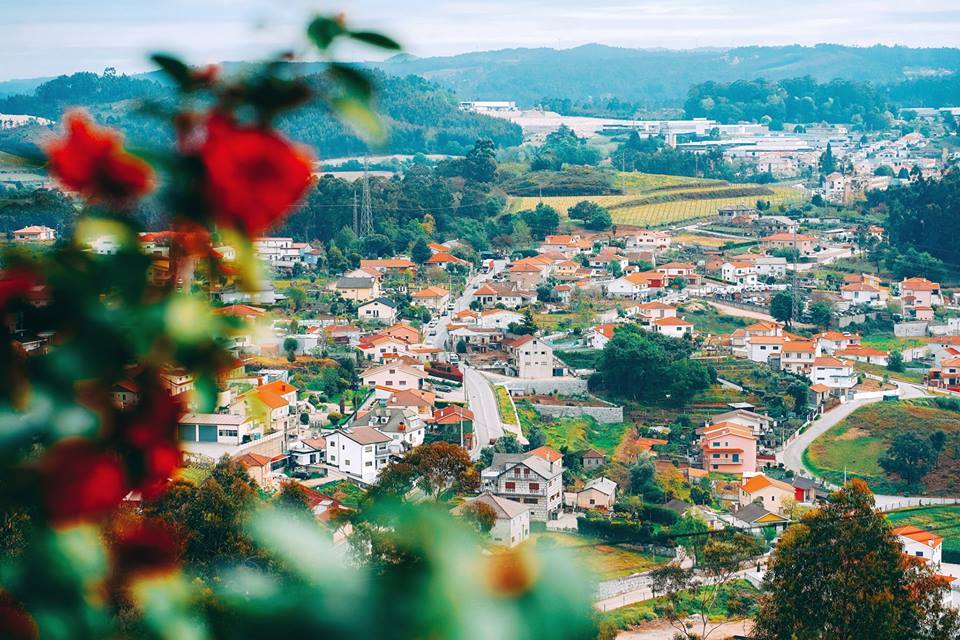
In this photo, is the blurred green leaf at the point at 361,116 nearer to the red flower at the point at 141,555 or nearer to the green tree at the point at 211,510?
the red flower at the point at 141,555

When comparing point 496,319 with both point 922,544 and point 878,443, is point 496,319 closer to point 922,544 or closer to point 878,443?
point 878,443

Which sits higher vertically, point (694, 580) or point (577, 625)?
point (577, 625)

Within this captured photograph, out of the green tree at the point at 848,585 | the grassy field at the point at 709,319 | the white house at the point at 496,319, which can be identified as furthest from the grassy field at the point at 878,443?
the white house at the point at 496,319

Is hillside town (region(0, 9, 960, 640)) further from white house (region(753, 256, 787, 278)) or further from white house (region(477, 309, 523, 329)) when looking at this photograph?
white house (region(477, 309, 523, 329))

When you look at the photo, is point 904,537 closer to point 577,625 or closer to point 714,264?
point 577,625

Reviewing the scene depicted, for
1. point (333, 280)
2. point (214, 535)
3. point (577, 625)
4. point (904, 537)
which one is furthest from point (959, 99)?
point (577, 625)

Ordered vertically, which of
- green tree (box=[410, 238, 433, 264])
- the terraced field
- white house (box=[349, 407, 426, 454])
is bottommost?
white house (box=[349, 407, 426, 454])

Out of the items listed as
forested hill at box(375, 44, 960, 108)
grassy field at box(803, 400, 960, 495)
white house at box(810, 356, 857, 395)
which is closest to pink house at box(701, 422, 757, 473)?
grassy field at box(803, 400, 960, 495)
